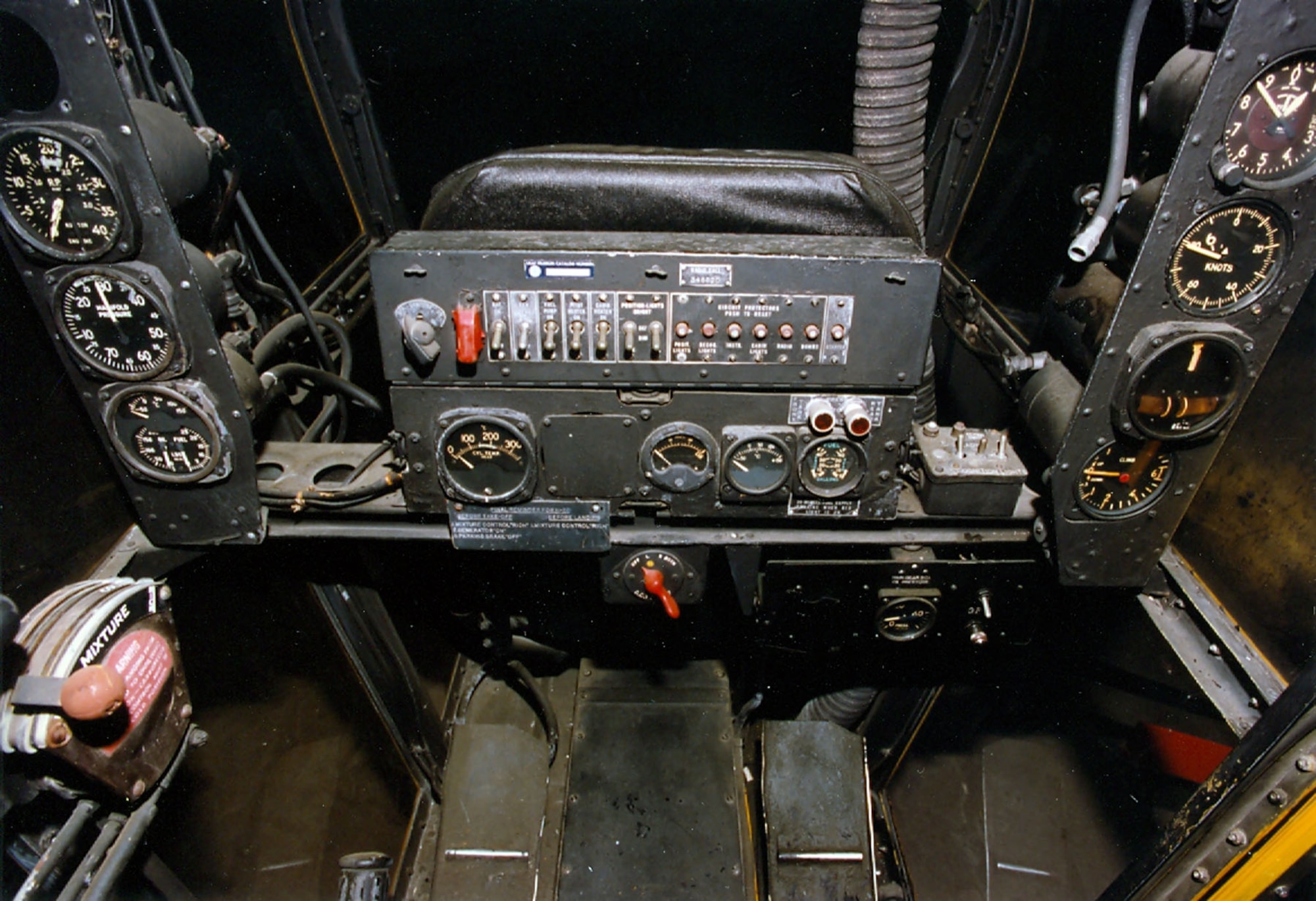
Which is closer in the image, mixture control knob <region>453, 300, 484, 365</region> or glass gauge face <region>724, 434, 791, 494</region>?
mixture control knob <region>453, 300, 484, 365</region>

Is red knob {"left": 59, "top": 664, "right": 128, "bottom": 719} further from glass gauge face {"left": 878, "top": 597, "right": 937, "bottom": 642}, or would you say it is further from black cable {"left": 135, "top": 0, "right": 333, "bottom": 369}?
glass gauge face {"left": 878, "top": 597, "right": 937, "bottom": 642}

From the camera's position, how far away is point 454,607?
2.82 metres

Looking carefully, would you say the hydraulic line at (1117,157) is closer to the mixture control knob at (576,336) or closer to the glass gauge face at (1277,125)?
the glass gauge face at (1277,125)

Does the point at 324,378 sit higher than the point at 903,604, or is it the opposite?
the point at 324,378

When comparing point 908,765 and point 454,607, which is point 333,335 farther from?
point 908,765

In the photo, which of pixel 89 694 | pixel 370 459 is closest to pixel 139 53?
pixel 370 459

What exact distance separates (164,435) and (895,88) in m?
2.22

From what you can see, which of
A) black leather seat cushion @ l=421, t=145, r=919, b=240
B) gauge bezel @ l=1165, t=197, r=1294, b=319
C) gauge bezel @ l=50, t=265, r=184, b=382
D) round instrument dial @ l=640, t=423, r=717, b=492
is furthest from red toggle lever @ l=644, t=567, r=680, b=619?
gauge bezel @ l=1165, t=197, r=1294, b=319

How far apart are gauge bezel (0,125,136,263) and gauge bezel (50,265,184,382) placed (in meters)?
0.03

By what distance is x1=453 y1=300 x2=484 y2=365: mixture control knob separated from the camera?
148 centimetres

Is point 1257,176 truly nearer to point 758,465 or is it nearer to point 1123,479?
point 1123,479

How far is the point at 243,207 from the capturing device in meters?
Result: 2.07

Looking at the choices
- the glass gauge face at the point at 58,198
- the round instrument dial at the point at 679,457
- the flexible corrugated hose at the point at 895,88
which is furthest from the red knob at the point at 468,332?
the flexible corrugated hose at the point at 895,88

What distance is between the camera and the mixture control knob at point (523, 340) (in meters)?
1.54
